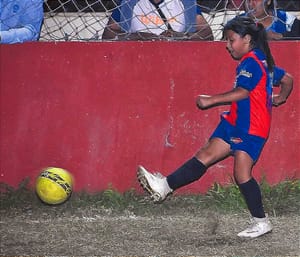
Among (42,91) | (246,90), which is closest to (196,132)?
(246,90)

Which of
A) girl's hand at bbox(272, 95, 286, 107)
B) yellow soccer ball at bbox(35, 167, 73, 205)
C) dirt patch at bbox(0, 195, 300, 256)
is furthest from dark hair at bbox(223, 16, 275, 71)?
yellow soccer ball at bbox(35, 167, 73, 205)

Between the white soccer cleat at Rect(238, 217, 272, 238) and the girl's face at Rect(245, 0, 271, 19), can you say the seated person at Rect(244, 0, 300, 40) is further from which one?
the white soccer cleat at Rect(238, 217, 272, 238)

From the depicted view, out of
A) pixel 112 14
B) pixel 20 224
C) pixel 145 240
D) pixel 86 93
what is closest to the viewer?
pixel 145 240

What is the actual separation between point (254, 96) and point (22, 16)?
219 cm

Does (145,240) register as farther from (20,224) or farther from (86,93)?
(86,93)

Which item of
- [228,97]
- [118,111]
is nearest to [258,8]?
[228,97]

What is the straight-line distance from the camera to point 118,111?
6.19 m

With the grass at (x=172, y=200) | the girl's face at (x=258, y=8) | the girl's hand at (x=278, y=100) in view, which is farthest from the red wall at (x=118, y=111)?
the girl's face at (x=258, y=8)

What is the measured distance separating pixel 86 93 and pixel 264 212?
174 centimetres

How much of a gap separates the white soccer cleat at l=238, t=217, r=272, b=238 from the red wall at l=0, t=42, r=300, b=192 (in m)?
0.77

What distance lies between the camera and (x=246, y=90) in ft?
17.9

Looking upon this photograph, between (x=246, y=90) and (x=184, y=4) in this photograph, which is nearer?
(x=246, y=90)

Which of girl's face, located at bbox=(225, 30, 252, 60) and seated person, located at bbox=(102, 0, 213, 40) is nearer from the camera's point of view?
girl's face, located at bbox=(225, 30, 252, 60)

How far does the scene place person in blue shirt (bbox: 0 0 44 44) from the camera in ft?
21.1
